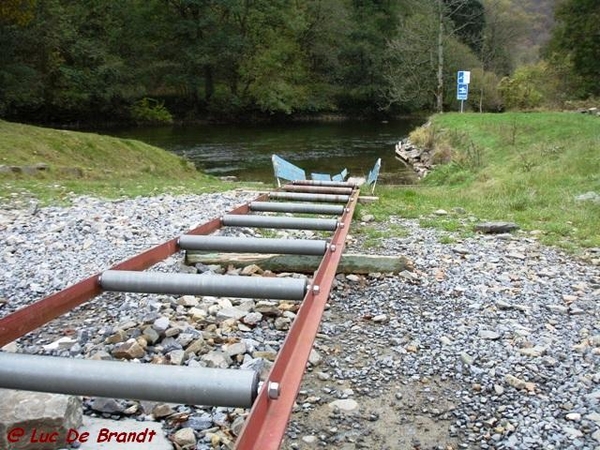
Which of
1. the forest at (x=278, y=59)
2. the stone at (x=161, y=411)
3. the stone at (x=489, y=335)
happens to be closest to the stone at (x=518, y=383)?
the stone at (x=489, y=335)

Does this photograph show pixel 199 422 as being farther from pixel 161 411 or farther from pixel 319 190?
pixel 319 190

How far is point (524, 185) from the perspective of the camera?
9141 millimetres

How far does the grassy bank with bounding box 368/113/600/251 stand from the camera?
654 cm

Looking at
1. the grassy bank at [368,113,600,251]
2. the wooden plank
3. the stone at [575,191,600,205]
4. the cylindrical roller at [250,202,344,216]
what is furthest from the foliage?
the wooden plank

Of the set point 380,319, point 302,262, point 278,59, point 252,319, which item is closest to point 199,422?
point 252,319

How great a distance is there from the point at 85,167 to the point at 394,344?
35.0 ft

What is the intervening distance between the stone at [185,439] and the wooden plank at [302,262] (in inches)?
90.5

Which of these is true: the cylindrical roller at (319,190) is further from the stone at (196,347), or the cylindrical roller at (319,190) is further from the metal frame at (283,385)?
the metal frame at (283,385)

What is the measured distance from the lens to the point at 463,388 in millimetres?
2863

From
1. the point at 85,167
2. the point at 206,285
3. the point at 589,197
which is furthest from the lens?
the point at 85,167

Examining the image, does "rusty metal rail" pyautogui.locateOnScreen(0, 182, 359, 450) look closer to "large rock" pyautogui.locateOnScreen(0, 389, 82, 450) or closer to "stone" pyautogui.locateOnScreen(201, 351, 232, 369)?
"large rock" pyautogui.locateOnScreen(0, 389, 82, 450)

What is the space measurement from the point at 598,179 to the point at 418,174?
861cm

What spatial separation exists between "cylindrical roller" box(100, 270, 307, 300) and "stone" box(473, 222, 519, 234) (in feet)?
13.3

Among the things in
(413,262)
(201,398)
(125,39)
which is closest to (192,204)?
(413,262)
